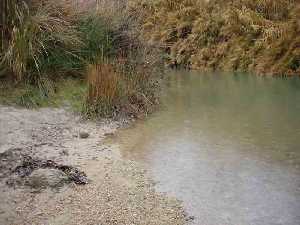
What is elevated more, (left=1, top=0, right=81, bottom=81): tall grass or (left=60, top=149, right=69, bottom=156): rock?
(left=1, top=0, right=81, bottom=81): tall grass

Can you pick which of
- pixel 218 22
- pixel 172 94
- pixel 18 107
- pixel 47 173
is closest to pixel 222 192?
pixel 47 173

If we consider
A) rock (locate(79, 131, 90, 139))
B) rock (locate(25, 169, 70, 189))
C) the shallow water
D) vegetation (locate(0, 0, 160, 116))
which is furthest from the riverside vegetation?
rock (locate(25, 169, 70, 189))

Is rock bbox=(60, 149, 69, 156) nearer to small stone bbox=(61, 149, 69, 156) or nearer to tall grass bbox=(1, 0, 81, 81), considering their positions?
small stone bbox=(61, 149, 69, 156)

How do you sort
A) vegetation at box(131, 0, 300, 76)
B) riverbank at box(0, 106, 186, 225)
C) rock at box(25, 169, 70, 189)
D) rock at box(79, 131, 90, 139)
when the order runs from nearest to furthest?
riverbank at box(0, 106, 186, 225), rock at box(25, 169, 70, 189), rock at box(79, 131, 90, 139), vegetation at box(131, 0, 300, 76)

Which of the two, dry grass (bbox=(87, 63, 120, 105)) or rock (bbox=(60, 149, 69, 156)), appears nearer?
rock (bbox=(60, 149, 69, 156))

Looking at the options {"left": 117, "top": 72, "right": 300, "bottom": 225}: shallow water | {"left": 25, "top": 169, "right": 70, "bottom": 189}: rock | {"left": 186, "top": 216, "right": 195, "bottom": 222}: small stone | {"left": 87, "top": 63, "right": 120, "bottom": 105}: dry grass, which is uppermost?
{"left": 87, "top": 63, "right": 120, "bottom": 105}: dry grass

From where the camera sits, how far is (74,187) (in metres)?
5.27

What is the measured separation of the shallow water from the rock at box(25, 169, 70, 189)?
978 mm

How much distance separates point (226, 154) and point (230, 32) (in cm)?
1570

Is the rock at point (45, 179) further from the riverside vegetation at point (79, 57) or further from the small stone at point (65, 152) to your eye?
the riverside vegetation at point (79, 57)

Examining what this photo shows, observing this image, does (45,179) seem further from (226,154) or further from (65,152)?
(226,154)

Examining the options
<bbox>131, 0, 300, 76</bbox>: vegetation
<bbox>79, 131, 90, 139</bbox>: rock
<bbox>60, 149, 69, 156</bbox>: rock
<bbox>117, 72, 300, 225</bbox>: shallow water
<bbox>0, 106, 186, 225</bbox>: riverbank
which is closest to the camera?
<bbox>0, 106, 186, 225</bbox>: riverbank

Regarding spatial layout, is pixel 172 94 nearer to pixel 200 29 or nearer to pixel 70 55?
pixel 70 55

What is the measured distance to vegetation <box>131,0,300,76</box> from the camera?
60.2ft
